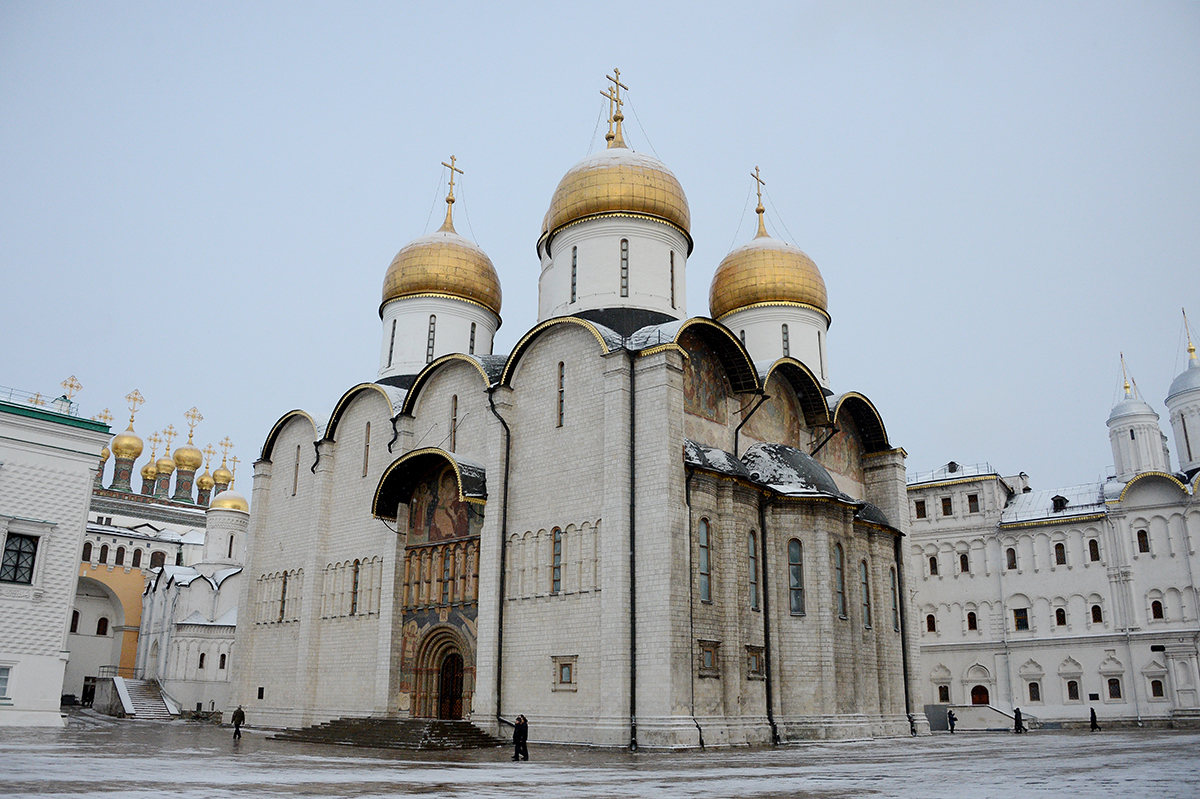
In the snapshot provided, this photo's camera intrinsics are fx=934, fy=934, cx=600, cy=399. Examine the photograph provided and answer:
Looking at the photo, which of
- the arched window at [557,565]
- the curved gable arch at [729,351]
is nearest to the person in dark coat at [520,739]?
the arched window at [557,565]

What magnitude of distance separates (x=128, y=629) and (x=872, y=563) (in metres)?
32.7

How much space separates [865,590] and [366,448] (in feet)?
38.8

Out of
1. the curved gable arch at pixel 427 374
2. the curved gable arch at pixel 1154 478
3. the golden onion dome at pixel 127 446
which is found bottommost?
the curved gable arch at pixel 1154 478

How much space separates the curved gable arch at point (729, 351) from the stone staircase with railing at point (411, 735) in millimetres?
7985

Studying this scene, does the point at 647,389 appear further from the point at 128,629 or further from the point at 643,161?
the point at 128,629

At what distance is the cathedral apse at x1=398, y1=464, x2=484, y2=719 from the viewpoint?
1856cm

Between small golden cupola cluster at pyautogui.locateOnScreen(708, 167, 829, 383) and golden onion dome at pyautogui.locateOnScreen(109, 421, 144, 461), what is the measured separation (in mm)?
36321

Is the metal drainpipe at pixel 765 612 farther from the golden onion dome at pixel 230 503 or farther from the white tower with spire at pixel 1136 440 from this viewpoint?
the golden onion dome at pixel 230 503

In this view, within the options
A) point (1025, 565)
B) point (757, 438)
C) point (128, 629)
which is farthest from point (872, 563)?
point (128, 629)

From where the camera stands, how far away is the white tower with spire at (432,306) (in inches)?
946

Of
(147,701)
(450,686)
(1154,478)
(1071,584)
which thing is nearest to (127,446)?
(147,701)

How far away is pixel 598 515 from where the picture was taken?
16531mm

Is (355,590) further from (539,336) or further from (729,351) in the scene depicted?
(729,351)

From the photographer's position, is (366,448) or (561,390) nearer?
(561,390)
